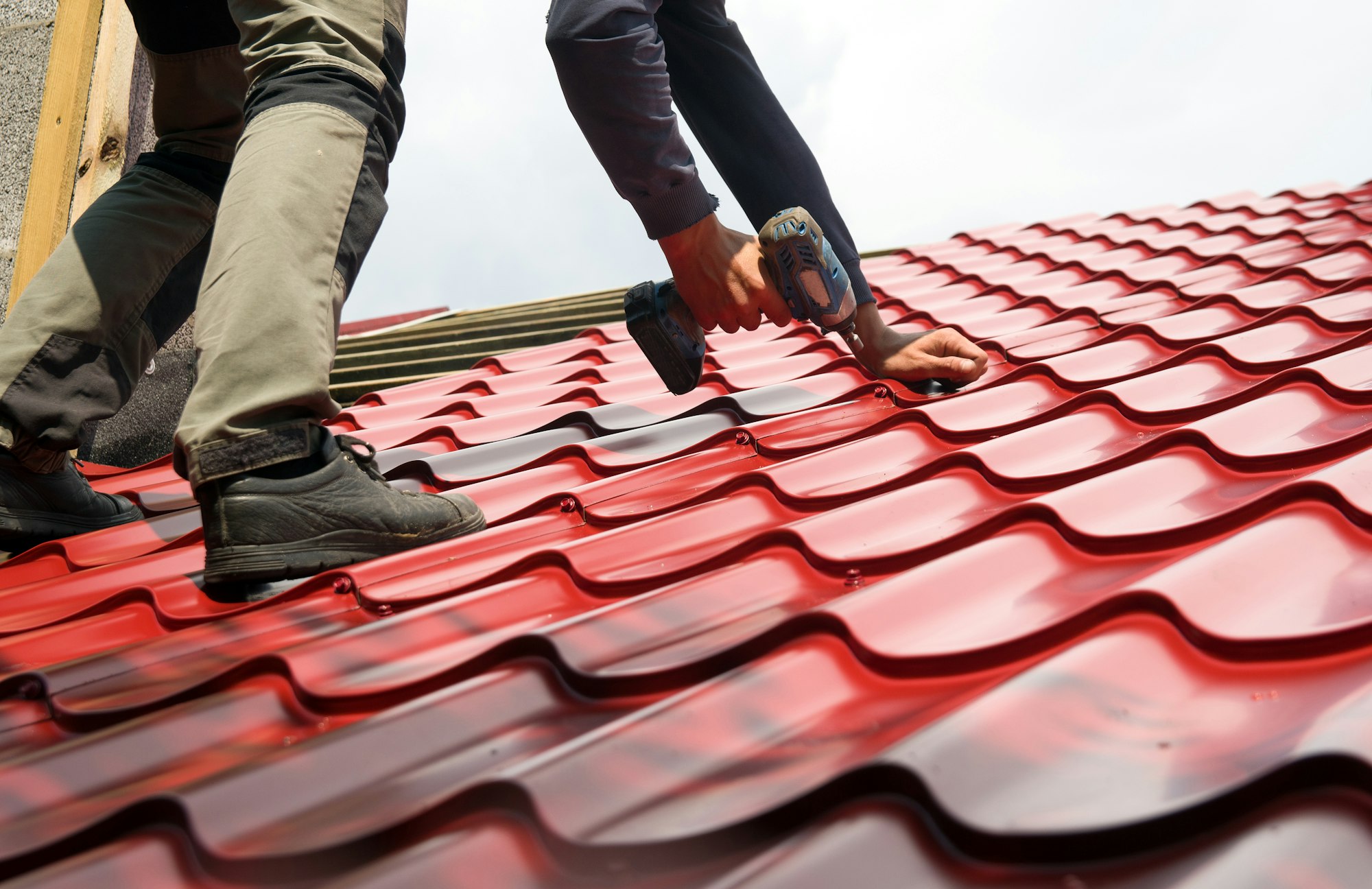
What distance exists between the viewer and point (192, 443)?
4.80ft

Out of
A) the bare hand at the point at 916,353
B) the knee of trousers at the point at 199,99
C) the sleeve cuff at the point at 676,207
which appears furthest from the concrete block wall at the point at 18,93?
the bare hand at the point at 916,353

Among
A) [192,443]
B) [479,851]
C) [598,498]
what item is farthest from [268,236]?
[479,851]

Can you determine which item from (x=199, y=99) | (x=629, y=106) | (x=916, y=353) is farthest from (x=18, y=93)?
(x=916, y=353)

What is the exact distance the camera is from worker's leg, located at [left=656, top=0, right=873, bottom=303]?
2.53 meters

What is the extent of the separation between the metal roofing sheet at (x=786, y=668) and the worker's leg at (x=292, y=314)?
0.28 feet

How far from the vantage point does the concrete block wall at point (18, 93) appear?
3471 millimetres

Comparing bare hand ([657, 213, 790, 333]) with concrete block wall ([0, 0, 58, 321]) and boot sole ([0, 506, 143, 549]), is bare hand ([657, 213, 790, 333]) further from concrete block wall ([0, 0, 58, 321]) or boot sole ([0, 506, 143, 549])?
concrete block wall ([0, 0, 58, 321])

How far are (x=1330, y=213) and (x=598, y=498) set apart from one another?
3671 mm

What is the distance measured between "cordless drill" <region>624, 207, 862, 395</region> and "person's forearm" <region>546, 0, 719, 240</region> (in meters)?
0.16

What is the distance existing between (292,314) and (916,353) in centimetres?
144

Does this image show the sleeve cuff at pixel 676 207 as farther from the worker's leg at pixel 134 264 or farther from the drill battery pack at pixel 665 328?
the worker's leg at pixel 134 264

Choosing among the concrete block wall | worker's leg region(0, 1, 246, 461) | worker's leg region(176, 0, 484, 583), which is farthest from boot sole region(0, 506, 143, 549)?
the concrete block wall

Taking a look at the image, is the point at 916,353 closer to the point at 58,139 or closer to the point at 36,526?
the point at 36,526

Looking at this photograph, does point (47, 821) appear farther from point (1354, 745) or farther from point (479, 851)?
point (1354, 745)
